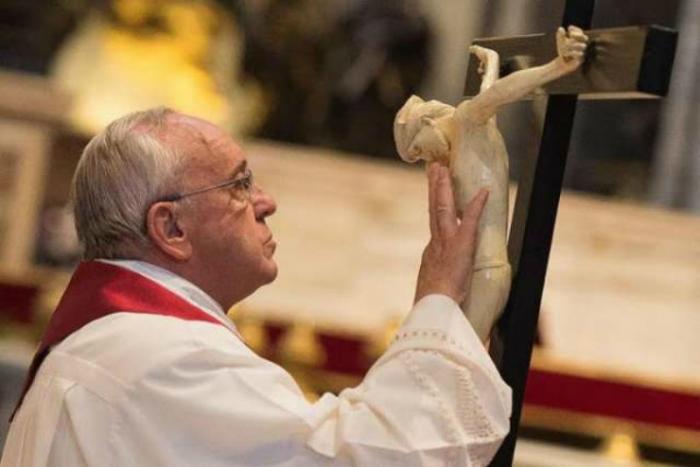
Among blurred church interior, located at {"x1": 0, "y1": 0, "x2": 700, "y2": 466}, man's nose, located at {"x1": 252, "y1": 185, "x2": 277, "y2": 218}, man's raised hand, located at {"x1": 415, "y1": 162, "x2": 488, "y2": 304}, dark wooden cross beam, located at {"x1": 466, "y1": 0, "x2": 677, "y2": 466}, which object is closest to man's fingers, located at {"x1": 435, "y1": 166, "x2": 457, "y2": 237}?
man's raised hand, located at {"x1": 415, "y1": 162, "x2": 488, "y2": 304}

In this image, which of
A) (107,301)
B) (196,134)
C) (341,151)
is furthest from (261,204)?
(341,151)

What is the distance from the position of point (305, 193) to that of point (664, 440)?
3.63 metres

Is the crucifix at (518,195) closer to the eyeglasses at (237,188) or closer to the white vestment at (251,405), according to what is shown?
the white vestment at (251,405)

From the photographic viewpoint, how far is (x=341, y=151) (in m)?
12.8

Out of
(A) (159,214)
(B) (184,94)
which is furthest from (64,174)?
(A) (159,214)

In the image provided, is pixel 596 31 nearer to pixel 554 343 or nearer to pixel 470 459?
pixel 470 459

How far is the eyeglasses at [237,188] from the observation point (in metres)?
3.92

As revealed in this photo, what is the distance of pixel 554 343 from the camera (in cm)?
1149

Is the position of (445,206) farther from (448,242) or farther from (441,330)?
(441,330)

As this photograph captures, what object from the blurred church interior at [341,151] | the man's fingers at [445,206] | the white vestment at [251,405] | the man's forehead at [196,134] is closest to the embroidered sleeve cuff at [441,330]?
the white vestment at [251,405]

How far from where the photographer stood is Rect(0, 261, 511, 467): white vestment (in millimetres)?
3605

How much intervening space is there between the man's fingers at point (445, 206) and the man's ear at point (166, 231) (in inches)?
19.9

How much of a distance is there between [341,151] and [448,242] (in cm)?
906

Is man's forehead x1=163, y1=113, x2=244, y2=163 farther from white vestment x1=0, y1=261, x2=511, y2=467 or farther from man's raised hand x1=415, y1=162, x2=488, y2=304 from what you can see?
man's raised hand x1=415, y1=162, x2=488, y2=304
